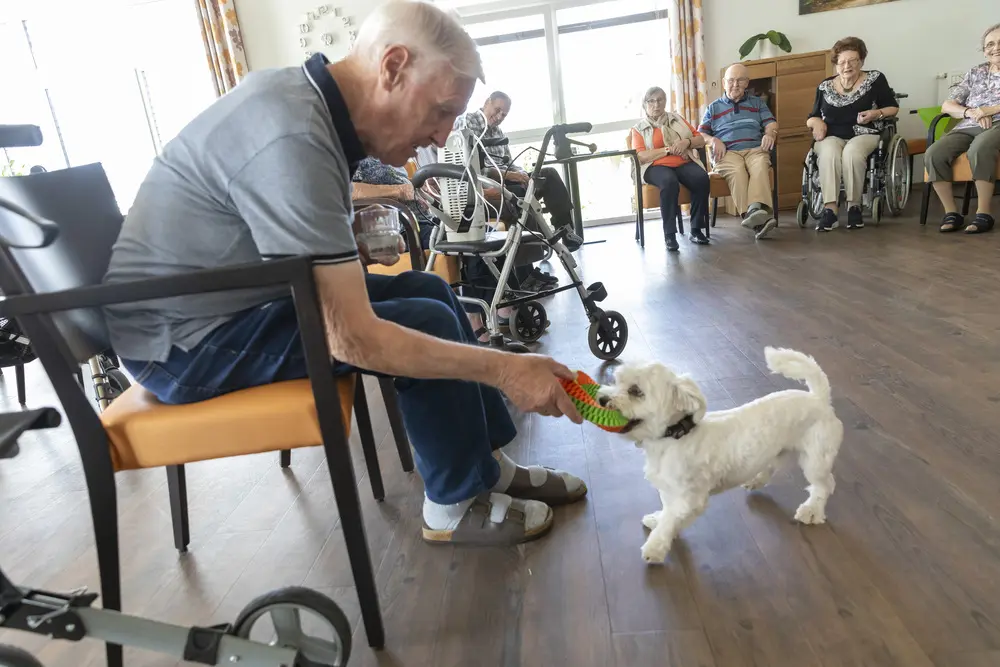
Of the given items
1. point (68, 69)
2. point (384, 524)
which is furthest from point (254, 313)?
point (68, 69)

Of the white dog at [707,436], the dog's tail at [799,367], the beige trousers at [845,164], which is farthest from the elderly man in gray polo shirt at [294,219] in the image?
the beige trousers at [845,164]

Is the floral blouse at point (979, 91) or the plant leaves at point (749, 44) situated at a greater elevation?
the plant leaves at point (749, 44)

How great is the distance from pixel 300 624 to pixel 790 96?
5501 millimetres

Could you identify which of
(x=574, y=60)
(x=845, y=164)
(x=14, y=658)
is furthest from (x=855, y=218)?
(x=14, y=658)

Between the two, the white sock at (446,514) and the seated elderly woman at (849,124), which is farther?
the seated elderly woman at (849,124)

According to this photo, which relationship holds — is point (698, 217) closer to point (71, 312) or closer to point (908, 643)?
point (908, 643)

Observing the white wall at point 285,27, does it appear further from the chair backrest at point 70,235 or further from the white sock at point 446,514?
the white sock at point 446,514

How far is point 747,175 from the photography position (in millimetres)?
4844

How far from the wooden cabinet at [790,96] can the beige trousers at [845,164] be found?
767mm

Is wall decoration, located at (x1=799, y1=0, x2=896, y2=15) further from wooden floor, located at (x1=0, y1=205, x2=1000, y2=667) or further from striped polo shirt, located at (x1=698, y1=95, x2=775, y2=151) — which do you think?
wooden floor, located at (x1=0, y1=205, x2=1000, y2=667)

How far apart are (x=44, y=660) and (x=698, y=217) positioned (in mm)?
4294

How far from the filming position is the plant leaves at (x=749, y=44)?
→ 17.0ft

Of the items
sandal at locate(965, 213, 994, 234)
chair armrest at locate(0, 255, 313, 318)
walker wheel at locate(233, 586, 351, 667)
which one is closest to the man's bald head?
sandal at locate(965, 213, 994, 234)

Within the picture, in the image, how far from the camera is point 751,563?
1.17 metres
